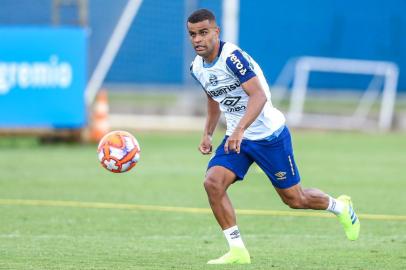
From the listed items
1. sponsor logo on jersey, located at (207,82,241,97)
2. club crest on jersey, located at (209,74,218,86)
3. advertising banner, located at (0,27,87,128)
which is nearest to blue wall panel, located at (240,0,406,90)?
advertising banner, located at (0,27,87,128)

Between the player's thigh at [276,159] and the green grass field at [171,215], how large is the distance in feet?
2.36

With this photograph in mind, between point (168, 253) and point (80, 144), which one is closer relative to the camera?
point (168, 253)

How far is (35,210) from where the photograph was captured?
13.4 m

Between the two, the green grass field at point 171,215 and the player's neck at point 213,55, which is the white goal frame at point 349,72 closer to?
the green grass field at point 171,215

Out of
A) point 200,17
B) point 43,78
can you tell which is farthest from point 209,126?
point 43,78

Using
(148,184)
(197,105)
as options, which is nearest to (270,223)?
(148,184)

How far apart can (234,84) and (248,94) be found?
0.94ft

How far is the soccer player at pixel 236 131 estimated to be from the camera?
9.37m

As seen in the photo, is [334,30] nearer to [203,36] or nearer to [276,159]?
[276,159]

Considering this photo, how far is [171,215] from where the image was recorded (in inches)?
514

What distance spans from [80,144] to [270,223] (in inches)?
455

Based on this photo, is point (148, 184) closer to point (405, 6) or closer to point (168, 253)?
point (168, 253)

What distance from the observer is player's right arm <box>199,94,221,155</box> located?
400 inches

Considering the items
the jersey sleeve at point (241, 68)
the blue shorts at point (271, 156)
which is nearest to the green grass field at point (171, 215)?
the blue shorts at point (271, 156)
